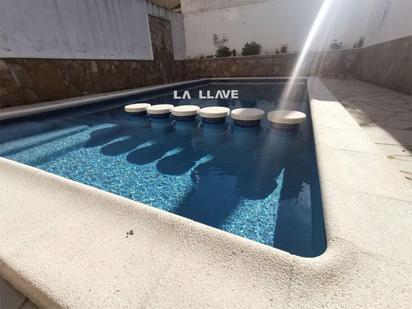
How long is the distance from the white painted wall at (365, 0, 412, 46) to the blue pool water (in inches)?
167

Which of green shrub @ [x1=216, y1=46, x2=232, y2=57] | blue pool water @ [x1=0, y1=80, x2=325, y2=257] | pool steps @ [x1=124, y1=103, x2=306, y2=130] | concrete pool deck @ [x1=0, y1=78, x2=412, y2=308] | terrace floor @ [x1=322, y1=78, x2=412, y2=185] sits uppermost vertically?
green shrub @ [x1=216, y1=46, x2=232, y2=57]

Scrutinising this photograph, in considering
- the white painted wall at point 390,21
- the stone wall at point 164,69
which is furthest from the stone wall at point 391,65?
the white painted wall at point 390,21

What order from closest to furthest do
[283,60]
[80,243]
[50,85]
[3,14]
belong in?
1. [80,243]
2. [3,14]
3. [50,85]
4. [283,60]

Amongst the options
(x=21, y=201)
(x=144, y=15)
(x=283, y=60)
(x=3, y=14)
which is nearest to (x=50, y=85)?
(x=3, y=14)

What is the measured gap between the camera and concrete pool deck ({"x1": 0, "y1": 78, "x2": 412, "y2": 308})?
0.96 meters

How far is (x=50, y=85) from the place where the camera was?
7.43 metres

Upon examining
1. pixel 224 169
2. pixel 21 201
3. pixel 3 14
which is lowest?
pixel 224 169

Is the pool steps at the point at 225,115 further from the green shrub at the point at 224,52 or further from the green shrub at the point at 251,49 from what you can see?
the green shrub at the point at 224,52

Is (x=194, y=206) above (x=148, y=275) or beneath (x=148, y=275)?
beneath

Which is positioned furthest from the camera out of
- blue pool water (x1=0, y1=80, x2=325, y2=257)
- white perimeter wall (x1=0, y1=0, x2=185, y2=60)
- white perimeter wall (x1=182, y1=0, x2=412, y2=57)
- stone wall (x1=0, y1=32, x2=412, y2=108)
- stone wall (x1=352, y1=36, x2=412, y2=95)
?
white perimeter wall (x1=182, y1=0, x2=412, y2=57)

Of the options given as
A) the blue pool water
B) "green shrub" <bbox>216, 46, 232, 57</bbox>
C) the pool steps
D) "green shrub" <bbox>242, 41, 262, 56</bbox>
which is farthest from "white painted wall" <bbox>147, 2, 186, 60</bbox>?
the blue pool water

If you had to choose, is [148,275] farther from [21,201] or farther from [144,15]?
[144,15]

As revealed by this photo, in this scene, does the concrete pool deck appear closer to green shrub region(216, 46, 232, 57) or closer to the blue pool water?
the blue pool water

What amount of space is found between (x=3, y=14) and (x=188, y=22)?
33.9 ft
